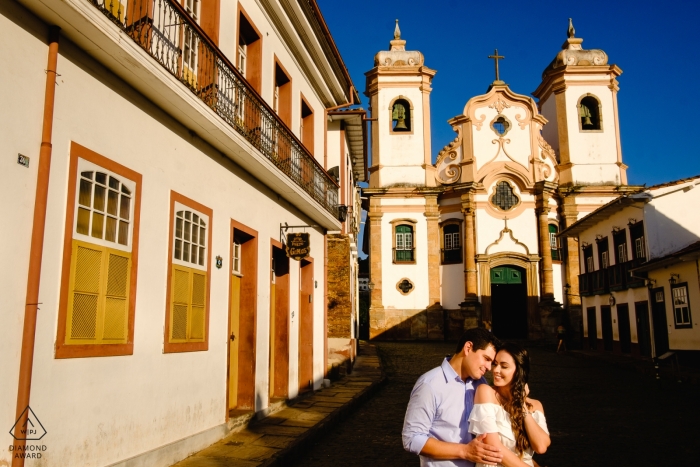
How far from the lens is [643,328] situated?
846 inches

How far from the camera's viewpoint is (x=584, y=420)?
32.3 feet

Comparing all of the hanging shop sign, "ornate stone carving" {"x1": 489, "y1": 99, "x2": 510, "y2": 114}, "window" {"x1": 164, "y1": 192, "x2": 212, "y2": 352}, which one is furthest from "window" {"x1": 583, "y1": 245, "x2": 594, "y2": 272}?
"window" {"x1": 164, "y1": 192, "x2": 212, "y2": 352}

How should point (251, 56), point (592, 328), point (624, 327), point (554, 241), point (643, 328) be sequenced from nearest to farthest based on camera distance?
point (251, 56)
point (643, 328)
point (624, 327)
point (592, 328)
point (554, 241)

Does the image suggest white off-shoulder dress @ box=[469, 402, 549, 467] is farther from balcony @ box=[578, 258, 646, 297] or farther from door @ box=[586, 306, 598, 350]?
door @ box=[586, 306, 598, 350]

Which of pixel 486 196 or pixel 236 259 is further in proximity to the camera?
pixel 486 196

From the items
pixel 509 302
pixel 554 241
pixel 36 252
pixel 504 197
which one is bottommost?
pixel 36 252

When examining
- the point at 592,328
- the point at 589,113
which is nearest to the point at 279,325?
the point at 592,328

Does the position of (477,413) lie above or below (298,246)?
below

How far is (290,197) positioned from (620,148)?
26030 mm

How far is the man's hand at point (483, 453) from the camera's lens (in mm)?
2895

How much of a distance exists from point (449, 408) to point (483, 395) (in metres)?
0.22

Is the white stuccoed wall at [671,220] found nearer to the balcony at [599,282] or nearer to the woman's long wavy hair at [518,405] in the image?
the balcony at [599,282]

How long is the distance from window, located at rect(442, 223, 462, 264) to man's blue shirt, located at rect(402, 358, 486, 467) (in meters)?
28.0

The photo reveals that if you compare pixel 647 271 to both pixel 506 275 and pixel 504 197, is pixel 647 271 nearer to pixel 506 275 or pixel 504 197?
pixel 506 275
